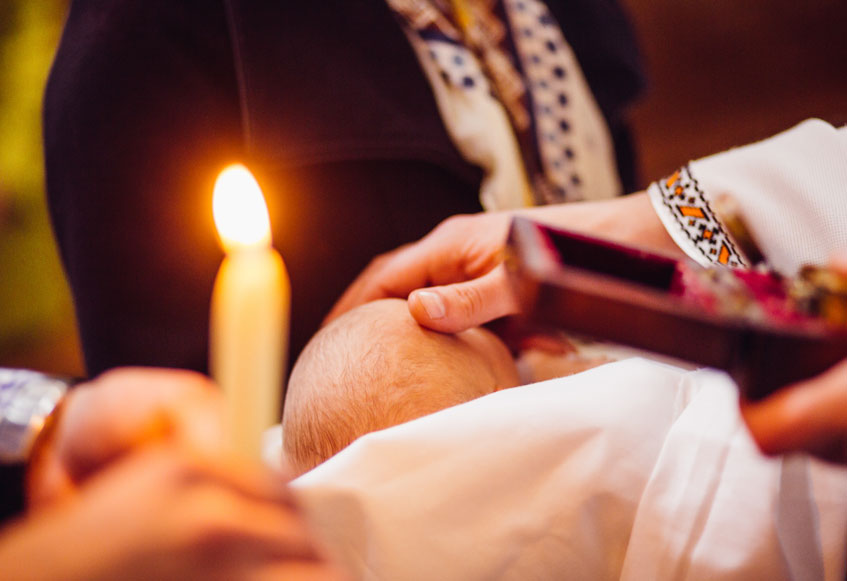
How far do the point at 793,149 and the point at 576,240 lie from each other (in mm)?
460

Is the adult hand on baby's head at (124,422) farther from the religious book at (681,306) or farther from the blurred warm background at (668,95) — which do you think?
the blurred warm background at (668,95)

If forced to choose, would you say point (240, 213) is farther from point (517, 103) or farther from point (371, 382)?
point (517, 103)

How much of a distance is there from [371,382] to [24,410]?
0.99 feet

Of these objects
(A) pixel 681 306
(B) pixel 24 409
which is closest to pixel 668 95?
(A) pixel 681 306

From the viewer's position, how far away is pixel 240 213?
285 mm

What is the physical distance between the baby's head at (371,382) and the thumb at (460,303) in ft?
0.06

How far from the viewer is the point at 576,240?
329mm

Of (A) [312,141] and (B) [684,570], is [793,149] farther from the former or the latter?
(A) [312,141]

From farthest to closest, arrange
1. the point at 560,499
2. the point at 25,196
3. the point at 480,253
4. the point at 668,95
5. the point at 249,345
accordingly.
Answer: the point at 668,95
the point at 25,196
the point at 480,253
the point at 560,499
the point at 249,345

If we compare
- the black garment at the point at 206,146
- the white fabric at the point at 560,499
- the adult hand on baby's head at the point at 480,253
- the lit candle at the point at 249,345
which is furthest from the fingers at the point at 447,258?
the lit candle at the point at 249,345

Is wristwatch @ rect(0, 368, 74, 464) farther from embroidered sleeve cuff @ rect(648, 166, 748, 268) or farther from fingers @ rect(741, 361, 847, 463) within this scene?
embroidered sleeve cuff @ rect(648, 166, 748, 268)

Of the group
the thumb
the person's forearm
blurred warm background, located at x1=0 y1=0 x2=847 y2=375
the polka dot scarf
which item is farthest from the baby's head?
blurred warm background, located at x1=0 y1=0 x2=847 y2=375

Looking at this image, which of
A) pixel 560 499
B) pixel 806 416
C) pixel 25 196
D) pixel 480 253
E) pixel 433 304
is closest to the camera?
pixel 806 416

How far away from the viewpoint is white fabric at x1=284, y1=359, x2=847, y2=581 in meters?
0.49
